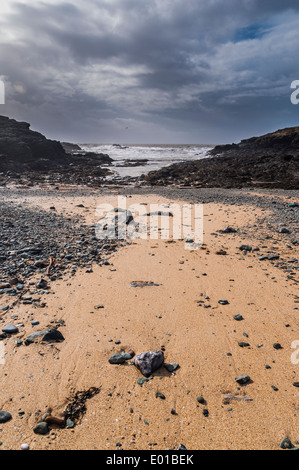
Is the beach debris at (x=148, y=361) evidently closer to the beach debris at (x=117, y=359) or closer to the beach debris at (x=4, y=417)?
the beach debris at (x=117, y=359)

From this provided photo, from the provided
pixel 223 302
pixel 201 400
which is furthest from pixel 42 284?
pixel 201 400

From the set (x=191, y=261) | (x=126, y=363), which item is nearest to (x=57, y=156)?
(x=191, y=261)

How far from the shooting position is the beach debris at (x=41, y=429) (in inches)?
111

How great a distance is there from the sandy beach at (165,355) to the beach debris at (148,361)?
4.5 inches

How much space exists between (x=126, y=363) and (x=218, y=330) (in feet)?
5.68

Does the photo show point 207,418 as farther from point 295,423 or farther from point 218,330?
point 218,330

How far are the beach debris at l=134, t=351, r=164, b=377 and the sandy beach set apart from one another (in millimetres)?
115

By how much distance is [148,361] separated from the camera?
3707 millimetres

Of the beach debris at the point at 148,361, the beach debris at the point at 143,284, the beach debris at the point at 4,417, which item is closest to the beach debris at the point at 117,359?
the beach debris at the point at 148,361

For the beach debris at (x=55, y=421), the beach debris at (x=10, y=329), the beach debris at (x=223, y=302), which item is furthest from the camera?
the beach debris at (x=223, y=302)

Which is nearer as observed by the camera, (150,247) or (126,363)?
(126,363)

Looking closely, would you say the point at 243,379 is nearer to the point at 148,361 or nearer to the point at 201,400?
the point at 201,400

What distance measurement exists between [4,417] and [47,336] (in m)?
1.36

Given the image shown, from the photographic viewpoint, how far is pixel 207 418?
3020 millimetres
